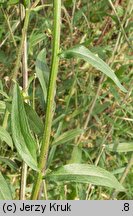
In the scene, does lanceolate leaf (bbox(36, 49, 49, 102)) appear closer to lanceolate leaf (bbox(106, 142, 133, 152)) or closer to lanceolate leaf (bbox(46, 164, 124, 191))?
lanceolate leaf (bbox(46, 164, 124, 191))

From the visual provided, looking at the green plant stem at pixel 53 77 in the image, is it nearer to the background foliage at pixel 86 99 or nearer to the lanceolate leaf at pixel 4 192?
the lanceolate leaf at pixel 4 192


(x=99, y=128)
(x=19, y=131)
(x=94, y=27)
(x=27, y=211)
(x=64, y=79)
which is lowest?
(x=27, y=211)

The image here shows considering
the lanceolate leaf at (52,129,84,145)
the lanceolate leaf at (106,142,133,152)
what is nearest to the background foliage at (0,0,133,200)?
the lanceolate leaf at (106,142,133,152)

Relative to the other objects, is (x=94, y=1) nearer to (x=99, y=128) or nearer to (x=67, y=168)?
(x=99, y=128)

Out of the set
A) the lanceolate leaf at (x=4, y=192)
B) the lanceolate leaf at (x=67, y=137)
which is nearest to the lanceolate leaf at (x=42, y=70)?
the lanceolate leaf at (x=67, y=137)

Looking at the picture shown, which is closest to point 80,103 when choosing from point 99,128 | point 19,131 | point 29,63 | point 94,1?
point 99,128

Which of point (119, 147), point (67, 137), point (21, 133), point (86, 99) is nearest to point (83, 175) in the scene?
point (21, 133)
